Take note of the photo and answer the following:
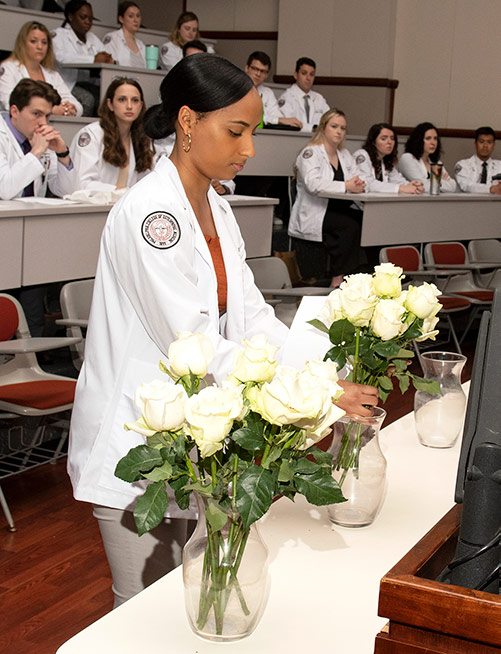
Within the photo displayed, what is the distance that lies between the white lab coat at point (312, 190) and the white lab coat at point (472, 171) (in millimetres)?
1895

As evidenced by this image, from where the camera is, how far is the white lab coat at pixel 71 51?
7.21 m

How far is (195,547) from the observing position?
3.03 ft

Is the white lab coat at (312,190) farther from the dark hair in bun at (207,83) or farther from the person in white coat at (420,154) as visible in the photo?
the dark hair in bun at (207,83)

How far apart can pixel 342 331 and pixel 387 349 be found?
7 cm

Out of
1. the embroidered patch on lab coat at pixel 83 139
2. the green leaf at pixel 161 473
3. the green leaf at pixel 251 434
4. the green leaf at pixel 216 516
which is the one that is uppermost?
the embroidered patch on lab coat at pixel 83 139

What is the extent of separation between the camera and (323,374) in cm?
89

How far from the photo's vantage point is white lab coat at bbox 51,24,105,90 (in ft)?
23.6

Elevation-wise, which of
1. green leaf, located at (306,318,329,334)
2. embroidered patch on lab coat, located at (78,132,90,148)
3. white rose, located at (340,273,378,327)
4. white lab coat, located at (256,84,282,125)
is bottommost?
green leaf, located at (306,318,329,334)

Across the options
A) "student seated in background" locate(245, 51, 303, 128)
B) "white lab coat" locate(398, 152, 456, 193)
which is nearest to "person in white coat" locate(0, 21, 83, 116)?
"student seated in background" locate(245, 51, 303, 128)

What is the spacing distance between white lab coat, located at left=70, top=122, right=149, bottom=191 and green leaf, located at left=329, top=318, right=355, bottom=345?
3775 millimetres

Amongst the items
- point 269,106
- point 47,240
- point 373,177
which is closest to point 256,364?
point 47,240

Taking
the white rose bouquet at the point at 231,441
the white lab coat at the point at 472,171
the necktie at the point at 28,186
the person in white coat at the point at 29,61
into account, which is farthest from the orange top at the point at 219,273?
the white lab coat at the point at 472,171

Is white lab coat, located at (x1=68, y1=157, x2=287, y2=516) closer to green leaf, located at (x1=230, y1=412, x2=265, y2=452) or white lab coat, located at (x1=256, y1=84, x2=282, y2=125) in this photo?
green leaf, located at (x1=230, y1=412, x2=265, y2=452)

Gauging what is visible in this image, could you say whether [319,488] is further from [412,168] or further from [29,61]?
[412,168]
